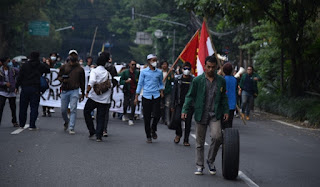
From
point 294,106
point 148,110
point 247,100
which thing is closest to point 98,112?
point 148,110

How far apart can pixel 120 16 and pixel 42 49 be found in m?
43.0

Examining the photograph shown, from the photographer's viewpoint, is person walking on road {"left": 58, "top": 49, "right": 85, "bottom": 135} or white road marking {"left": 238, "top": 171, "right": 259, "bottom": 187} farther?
person walking on road {"left": 58, "top": 49, "right": 85, "bottom": 135}

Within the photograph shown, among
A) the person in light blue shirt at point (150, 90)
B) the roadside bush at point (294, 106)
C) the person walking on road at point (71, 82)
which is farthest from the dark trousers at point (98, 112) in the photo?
the roadside bush at point (294, 106)

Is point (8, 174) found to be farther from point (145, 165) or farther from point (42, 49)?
point (42, 49)

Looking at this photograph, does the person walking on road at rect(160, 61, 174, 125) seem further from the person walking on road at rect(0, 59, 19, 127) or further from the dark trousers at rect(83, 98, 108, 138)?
the person walking on road at rect(0, 59, 19, 127)

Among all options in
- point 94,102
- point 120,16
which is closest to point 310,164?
point 94,102

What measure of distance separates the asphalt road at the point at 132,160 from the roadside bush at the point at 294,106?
3.37m

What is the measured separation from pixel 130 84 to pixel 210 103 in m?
8.98

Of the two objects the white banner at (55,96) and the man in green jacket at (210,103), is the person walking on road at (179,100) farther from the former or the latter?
the white banner at (55,96)

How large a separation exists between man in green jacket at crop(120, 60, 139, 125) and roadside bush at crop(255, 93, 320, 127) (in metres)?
5.35

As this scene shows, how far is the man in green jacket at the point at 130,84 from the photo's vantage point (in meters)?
17.8

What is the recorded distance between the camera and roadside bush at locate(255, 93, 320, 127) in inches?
769

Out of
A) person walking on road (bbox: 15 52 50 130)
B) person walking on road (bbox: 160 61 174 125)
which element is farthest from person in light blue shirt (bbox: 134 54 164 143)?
person walking on road (bbox: 15 52 50 130)

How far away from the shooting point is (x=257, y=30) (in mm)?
28188
